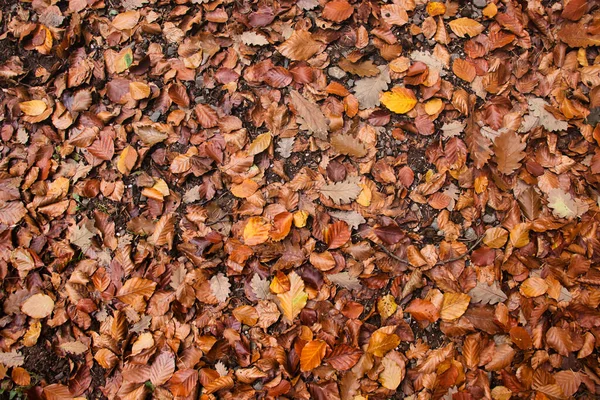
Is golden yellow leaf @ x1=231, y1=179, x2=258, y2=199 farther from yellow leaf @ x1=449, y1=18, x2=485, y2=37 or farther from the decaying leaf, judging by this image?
yellow leaf @ x1=449, y1=18, x2=485, y2=37

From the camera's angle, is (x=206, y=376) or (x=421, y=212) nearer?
(x=206, y=376)

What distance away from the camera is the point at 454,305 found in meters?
2.20

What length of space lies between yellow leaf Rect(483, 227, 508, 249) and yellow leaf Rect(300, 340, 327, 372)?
958 mm

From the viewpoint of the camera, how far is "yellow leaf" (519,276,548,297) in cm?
223

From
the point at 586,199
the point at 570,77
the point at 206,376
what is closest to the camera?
the point at 206,376

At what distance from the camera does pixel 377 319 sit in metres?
2.24

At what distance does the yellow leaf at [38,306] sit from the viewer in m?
2.22

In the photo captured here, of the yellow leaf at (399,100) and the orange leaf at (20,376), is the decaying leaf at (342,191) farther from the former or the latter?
the orange leaf at (20,376)

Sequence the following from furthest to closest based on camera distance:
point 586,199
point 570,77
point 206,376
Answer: point 570,77, point 586,199, point 206,376

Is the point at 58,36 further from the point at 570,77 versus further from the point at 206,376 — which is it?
the point at 570,77

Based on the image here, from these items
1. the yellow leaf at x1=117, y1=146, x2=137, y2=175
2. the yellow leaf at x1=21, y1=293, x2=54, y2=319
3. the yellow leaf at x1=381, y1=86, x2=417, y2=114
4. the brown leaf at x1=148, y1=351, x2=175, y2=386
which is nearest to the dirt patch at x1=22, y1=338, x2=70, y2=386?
the yellow leaf at x1=21, y1=293, x2=54, y2=319

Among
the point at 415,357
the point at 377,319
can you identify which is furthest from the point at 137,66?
the point at 415,357

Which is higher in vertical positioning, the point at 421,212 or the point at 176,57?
the point at 176,57

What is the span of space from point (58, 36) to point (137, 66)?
496mm
